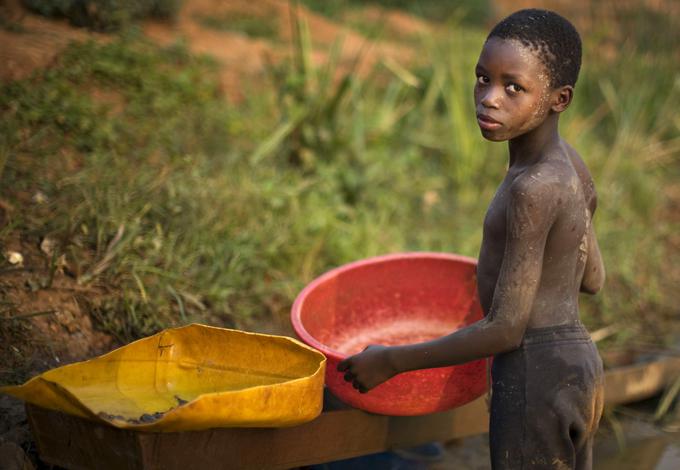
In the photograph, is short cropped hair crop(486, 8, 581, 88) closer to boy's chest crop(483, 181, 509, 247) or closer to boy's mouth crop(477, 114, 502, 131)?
boy's mouth crop(477, 114, 502, 131)

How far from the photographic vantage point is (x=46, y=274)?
113 inches

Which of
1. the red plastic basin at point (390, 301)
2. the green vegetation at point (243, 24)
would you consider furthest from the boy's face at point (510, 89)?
the green vegetation at point (243, 24)

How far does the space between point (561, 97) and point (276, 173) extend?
2.10 meters

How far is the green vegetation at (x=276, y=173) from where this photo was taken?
3121 millimetres

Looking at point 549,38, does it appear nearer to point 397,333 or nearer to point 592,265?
point 592,265

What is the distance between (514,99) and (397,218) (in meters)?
2.25

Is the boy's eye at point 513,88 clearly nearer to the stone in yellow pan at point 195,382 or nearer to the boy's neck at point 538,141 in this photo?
the boy's neck at point 538,141

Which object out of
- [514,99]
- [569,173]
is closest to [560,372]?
[569,173]

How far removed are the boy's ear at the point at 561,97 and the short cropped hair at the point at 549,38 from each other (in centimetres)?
1

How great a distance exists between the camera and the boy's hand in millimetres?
2125

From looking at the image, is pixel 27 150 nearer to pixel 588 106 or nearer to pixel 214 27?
pixel 214 27

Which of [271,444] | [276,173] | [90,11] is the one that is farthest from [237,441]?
[90,11]

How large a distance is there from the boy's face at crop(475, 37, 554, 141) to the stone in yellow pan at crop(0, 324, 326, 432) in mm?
779

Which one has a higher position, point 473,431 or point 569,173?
point 569,173
